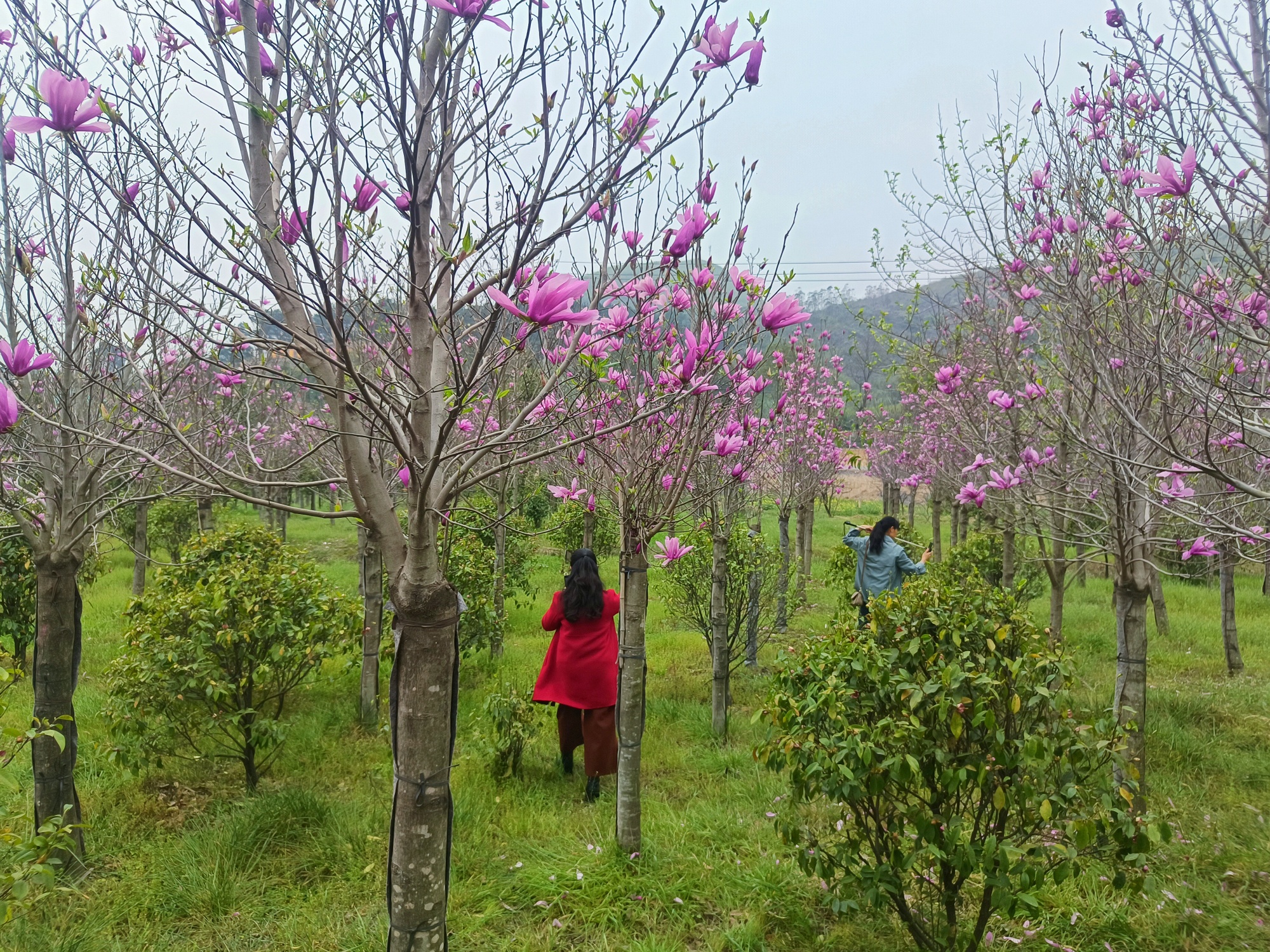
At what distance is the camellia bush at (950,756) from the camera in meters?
2.11

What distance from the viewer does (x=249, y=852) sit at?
3.26m

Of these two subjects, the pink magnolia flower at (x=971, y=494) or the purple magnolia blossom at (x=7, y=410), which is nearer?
the purple magnolia blossom at (x=7, y=410)

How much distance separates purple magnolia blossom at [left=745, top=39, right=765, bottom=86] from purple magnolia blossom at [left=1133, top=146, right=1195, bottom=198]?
1.31m

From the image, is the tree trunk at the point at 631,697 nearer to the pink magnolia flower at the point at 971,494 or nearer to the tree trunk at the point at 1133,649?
the pink magnolia flower at the point at 971,494

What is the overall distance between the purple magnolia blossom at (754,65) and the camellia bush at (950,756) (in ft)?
5.65

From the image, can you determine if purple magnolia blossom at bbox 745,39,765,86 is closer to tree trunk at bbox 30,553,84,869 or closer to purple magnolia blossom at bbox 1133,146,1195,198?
purple magnolia blossom at bbox 1133,146,1195,198

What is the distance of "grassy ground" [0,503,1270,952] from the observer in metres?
2.71

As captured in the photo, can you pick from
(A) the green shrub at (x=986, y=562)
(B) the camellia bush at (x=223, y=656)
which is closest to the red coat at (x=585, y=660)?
(B) the camellia bush at (x=223, y=656)

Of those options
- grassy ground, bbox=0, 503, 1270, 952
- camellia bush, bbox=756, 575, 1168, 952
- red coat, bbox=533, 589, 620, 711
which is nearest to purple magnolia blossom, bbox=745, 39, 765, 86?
camellia bush, bbox=756, 575, 1168, 952

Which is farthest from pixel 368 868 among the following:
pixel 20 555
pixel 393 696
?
pixel 20 555

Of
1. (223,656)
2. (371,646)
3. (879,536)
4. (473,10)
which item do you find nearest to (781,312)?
(473,10)

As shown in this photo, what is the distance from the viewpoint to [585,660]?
4.13 m

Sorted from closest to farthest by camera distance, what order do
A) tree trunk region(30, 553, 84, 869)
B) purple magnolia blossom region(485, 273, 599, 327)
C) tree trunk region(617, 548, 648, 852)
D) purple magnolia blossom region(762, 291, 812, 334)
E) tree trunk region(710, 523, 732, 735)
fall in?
purple magnolia blossom region(485, 273, 599, 327) < purple magnolia blossom region(762, 291, 812, 334) < tree trunk region(30, 553, 84, 869) < tree trunk region(617, 548, 648, 852) < tree trunk region(710, 523, 732, 735)

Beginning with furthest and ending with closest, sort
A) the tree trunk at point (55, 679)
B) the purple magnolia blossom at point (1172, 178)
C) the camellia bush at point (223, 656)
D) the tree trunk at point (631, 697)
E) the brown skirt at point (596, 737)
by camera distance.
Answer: the brown skirt at point (596, 737) < the camellia bush at point (223, 656) < the tree trunk at point (631, 697) < the tree trunk at point (55, 679) < the purple magnolia blossom at point (1172, 178)
